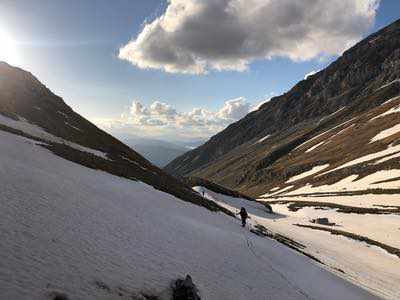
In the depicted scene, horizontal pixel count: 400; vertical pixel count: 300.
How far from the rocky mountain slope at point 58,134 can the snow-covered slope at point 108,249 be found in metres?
8.61

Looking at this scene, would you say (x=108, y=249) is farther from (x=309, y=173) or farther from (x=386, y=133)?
(x=386, y=133)

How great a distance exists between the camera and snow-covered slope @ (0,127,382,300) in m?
11.8

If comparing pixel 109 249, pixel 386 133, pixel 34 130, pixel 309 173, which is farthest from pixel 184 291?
pixel 386 133

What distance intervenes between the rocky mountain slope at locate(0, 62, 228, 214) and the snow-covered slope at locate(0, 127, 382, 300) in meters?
8.61

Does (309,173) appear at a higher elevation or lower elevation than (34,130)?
higher

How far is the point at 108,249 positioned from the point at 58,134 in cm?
3804

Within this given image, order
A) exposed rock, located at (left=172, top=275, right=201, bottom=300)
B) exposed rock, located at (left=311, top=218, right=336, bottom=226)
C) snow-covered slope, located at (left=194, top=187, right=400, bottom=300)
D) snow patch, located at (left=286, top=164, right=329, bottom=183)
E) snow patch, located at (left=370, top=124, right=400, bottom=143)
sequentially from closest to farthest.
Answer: exposed rock, located at (left=172, top=275, right=201, bottom=300)
snow-covered slope, located at (left=194, top=187, right=400, bottom=300)
exposed rock, located at (left=311, top=218, right=336, bottom=226)
snow patch, located at (left=370, top=124, right=400, bottom=143)
snow patch, located at (left=286, top=164, right=329, bottom=183)

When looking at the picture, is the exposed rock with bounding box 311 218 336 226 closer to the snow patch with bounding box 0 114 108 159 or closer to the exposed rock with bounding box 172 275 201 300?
the snow patch with bounding box 0 114 108 159

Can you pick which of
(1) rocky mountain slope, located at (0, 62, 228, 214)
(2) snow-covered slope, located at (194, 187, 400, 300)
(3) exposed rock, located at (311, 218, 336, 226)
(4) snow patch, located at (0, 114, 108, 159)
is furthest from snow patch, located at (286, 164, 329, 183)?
(4) snow patch, located at (0, 114, 108, 159)

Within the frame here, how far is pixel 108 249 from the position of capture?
15508 mm

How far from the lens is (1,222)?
525 inches

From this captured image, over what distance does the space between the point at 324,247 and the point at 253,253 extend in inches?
878

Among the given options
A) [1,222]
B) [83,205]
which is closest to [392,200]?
[83,205]

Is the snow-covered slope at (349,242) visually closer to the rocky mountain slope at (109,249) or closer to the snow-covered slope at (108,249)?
the rocky mountain slope at (109,249)
